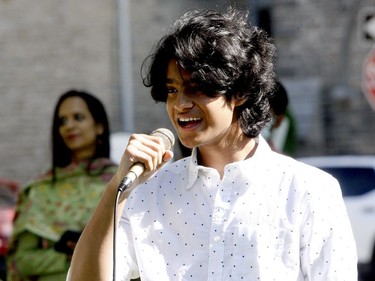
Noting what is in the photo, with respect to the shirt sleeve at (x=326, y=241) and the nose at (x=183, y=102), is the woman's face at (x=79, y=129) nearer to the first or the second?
the nose at (x=183, y=102)

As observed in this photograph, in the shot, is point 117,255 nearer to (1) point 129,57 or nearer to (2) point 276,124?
(2) point 276,124

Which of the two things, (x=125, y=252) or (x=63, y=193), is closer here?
(x=125, y=252)

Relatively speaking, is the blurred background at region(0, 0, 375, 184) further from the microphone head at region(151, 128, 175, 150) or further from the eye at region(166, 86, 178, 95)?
the microphone head at region(151, 128, 175, 150)

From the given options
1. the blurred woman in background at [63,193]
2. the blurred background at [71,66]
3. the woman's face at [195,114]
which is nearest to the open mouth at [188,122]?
the woman's face at [195,114]

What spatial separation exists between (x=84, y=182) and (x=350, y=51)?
10146 millimetres

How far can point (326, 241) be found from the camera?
10.00 ft

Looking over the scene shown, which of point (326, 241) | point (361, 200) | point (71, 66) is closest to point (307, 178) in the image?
point (326, 241)

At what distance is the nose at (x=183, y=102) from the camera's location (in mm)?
3145

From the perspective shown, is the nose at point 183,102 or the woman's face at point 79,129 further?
the woman's face at point 79,129

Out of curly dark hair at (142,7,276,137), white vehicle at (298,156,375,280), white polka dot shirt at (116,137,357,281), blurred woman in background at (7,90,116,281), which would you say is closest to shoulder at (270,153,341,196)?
white polka dot shirt at (116,137,357,281)

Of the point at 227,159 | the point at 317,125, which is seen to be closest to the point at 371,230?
the point at 317,125

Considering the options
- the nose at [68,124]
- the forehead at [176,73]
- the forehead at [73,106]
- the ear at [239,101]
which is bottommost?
the nose at [68,124]

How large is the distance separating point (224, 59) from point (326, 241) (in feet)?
1.80

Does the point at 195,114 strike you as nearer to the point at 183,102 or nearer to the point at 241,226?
the point at 183,102
